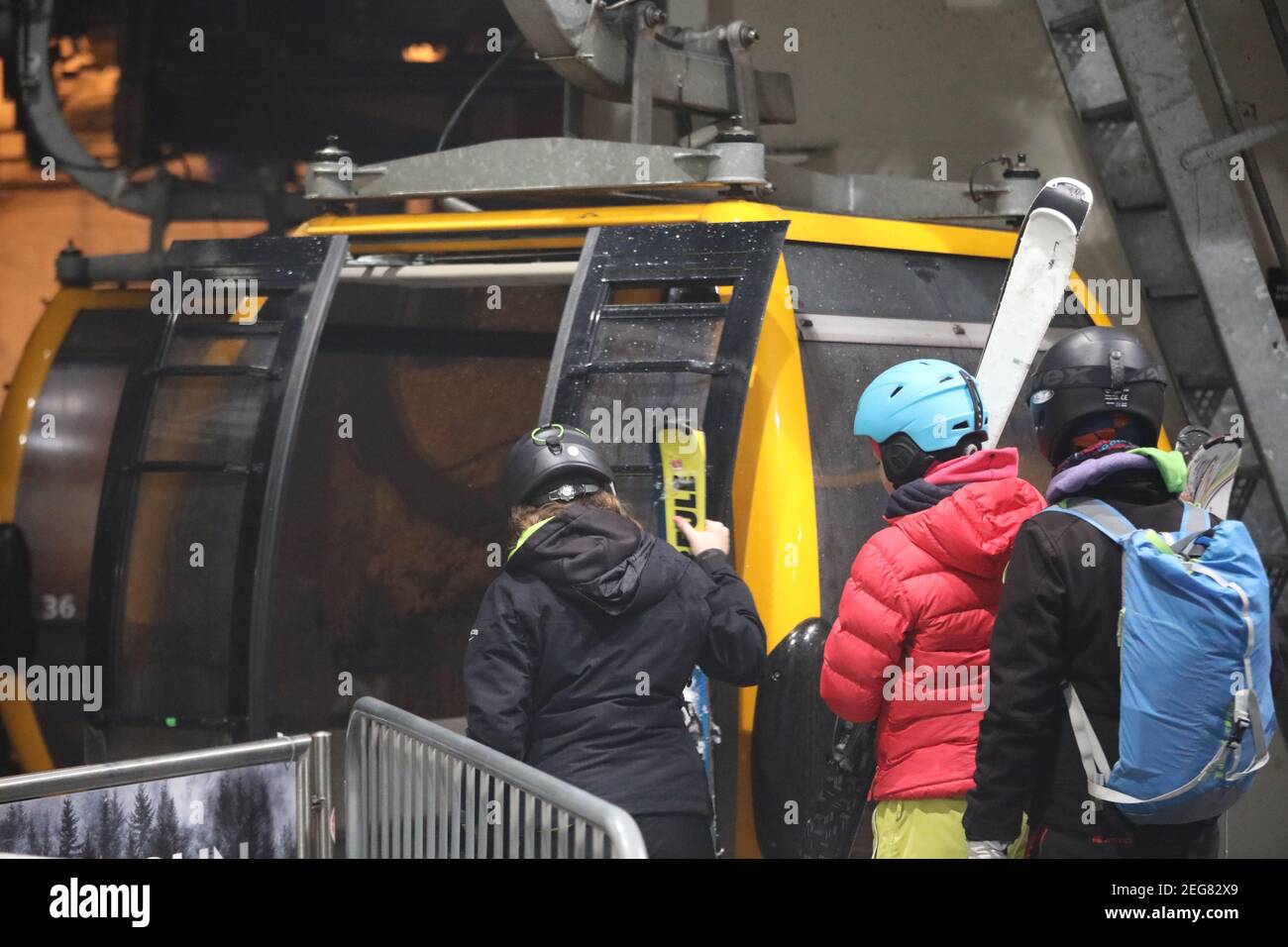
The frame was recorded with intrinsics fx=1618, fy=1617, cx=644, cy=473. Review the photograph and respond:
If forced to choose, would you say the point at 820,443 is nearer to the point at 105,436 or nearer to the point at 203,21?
the point at 105,436

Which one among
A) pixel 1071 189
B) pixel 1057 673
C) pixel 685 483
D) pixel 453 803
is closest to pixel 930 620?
pixel 1057 673

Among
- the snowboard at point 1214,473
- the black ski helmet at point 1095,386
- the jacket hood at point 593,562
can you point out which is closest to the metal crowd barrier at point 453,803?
the jacket hood at point 593,562

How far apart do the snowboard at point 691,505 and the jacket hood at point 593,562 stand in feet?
1.33

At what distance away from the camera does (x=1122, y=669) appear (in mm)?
2643

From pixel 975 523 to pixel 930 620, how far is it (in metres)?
0.20

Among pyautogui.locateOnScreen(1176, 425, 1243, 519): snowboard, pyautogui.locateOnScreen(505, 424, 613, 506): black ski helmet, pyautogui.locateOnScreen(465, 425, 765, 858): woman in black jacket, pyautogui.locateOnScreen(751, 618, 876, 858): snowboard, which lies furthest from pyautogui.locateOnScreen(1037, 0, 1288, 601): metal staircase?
pyautogui.locateOnScreen(505, 424, 613, 506): black ski helmet

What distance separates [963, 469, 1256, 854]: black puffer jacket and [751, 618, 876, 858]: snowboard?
715 millimetres

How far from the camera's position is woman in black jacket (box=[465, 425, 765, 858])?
3062 mm

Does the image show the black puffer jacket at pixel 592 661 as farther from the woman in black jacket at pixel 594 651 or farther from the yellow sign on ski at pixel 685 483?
the yellow sign on ski at pixel 685 483

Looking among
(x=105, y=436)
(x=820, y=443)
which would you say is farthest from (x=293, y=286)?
(x=105, y=436)

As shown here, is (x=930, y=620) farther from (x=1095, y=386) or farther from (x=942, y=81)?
(x=942, y=81)

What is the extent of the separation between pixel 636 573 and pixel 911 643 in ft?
1.76

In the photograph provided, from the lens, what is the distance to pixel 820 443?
12.9 ft

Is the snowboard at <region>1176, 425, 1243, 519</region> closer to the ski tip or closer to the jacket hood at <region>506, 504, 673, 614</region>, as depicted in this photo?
the ski tip
